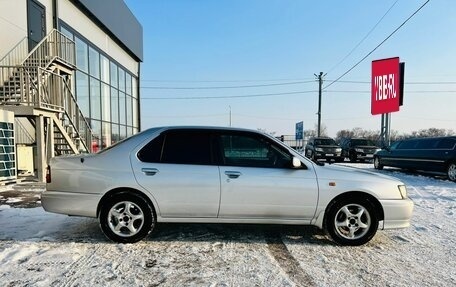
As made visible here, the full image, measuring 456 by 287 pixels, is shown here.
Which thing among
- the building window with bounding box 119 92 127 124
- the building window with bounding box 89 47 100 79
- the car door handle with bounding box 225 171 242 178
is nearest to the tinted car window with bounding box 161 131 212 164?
the car door handle with bounding box 225 171 242 178

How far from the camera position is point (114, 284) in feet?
12.6

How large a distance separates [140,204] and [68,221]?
2009mm

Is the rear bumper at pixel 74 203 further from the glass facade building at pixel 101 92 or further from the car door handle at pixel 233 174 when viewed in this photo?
the glass facade building at pixel 101 92

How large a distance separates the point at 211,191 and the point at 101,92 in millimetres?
18706

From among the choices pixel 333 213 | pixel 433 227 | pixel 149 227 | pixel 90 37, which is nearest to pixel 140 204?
pixel 149 227

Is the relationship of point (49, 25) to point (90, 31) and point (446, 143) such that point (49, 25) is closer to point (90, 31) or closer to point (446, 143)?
point (90, 31)

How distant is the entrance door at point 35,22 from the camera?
46.8 feet

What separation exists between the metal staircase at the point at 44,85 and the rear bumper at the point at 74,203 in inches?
284

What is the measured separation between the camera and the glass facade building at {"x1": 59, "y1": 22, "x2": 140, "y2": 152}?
18.9m

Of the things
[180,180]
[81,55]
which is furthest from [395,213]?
[81,55]

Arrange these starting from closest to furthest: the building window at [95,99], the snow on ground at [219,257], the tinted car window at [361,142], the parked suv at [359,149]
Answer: the snow on ground at [219,257] < the building window at [95,99] < the parked suv at [359,149] < the tinted car window at [361,142]

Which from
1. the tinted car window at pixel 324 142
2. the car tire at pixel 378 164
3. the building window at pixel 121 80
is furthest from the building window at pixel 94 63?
the car tire at pixel 378 164

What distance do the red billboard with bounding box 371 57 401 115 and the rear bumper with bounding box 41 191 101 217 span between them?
19.7 metres

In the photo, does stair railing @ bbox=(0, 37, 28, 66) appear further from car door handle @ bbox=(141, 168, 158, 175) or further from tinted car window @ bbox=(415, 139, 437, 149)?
tinted car window @ bbox=(415, 139, 437, 149)
